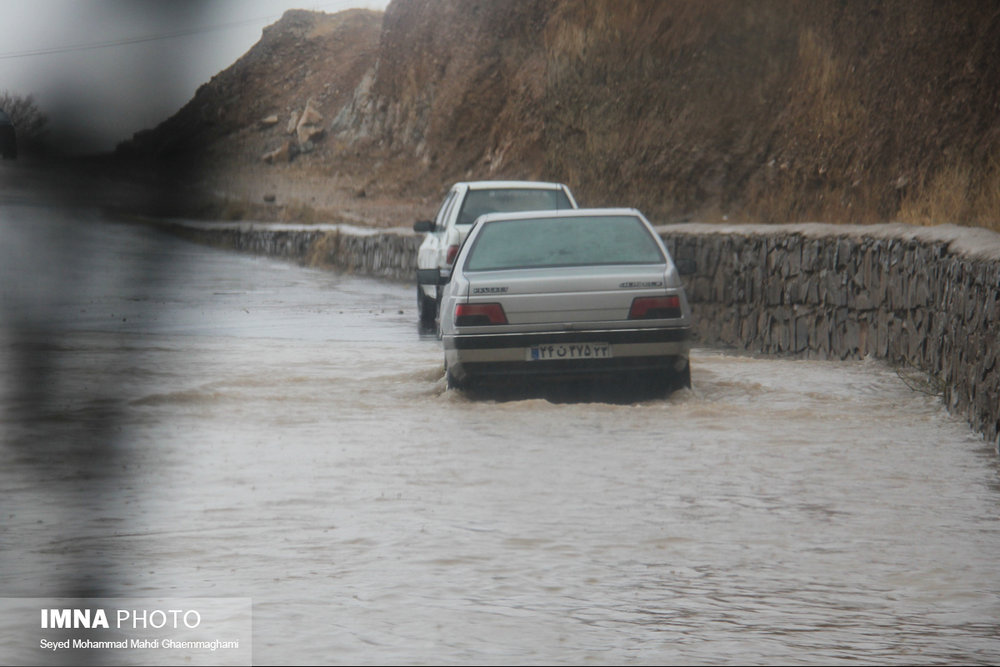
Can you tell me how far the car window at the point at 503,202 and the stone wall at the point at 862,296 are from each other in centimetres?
207

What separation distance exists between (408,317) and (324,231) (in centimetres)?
1273

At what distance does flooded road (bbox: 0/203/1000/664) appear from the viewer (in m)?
2.13

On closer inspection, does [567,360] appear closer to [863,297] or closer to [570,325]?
[570,325]

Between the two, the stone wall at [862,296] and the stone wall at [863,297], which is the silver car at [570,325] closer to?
the stone wall at [862,296]

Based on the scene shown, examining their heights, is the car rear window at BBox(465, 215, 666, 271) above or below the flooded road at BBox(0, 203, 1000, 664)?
above

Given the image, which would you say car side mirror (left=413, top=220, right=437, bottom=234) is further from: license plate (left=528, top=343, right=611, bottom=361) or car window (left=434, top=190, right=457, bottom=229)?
license plate (left=528, top=343, right=611, bottom=361)

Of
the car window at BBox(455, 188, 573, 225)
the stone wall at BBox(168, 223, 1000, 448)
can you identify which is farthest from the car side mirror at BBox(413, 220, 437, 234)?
the stone wall at BBox(168, 223, 1000, 448)

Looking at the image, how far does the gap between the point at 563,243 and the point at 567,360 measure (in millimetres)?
1303

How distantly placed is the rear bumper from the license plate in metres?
0.02

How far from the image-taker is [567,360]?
11227 millimetres

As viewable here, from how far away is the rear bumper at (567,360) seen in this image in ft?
36.9

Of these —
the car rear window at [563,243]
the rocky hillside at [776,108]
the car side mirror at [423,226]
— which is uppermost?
the rocky hillside at [776,108]

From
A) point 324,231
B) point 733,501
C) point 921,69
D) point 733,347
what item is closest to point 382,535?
point 733,501

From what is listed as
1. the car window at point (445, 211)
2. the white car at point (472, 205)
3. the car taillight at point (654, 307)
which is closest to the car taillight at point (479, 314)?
the car taillight at point (654, 307)
